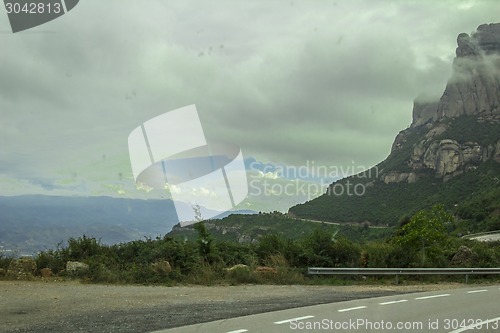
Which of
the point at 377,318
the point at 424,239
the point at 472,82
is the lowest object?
the point at 377,318

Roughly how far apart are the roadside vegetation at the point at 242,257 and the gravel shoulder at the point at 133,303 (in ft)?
4.23

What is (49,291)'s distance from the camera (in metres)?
14.3

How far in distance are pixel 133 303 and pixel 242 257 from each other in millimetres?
9687

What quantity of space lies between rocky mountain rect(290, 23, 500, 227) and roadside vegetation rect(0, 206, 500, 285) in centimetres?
5370

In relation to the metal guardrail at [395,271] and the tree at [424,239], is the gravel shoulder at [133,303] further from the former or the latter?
the tree at [424,239]

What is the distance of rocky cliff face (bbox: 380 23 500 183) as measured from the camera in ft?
342

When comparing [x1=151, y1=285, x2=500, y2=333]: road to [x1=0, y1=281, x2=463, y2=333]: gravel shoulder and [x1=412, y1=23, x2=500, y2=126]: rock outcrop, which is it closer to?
[x1=0, y1=281, x2=463, y2=333]: gravel shoulder

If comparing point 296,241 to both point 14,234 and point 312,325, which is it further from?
point 14,234

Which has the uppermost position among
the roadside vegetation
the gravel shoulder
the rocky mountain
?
the rocky mountain

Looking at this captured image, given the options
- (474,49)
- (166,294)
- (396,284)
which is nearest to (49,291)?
(166,294)

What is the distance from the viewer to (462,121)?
123750 millimetres

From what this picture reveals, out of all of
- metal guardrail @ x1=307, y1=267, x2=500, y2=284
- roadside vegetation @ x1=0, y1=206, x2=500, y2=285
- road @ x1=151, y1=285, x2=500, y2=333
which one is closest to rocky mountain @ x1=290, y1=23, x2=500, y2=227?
roadside vegetation @ x1=0, y1=206, x2=500, y2=285

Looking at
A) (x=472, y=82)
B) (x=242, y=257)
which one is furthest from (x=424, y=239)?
(x=472, y=82)

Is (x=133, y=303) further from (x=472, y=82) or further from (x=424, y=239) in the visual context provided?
(x=472, y=82)
